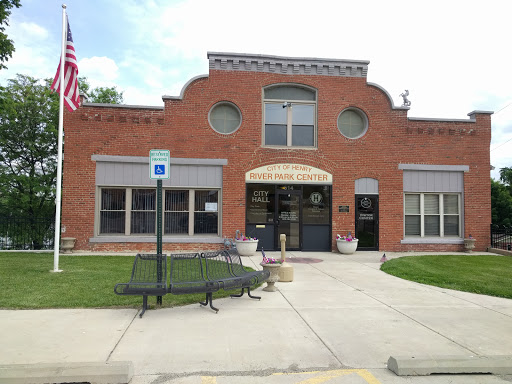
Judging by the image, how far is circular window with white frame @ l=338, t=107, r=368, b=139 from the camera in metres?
15.1

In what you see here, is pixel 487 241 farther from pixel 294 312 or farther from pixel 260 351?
pixel 260 351

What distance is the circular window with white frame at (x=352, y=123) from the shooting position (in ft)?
49.4

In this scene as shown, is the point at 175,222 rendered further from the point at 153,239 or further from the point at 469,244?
the point at 469,244

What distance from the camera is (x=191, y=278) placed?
6.80 meters

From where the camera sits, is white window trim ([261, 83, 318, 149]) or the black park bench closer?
the black park bench

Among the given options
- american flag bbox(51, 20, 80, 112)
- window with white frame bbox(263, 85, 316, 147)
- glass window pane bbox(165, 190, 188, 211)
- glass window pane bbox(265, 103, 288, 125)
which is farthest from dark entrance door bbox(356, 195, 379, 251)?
american flag bbox(51, 20, 80, 112)

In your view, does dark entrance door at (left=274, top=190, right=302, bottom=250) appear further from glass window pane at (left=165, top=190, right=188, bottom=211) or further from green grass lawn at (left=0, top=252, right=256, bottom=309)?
green grass lawn at (left=0, top=252, right=256, bottom=309)

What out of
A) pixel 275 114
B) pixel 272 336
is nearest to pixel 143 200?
pixel 275 114

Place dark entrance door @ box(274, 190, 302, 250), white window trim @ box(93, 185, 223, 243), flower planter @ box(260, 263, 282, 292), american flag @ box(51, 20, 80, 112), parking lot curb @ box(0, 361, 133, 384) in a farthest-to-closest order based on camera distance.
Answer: dark entrance door @ box(274, 190, 302, 250), white window trim @ box(93, 185, 223, 243), american flag @ box(51, 20, 80, 112), flower planter @ box(260, 263, 282, 292), parking lot curb @ box(0, 361, 133, 384)

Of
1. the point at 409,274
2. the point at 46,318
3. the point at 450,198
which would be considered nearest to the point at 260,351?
the point at 46,318

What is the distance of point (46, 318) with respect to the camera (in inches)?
224

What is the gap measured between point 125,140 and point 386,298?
10.8 metres

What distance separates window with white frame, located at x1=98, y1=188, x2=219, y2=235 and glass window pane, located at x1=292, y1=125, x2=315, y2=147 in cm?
393

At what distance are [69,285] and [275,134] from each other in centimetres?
947
